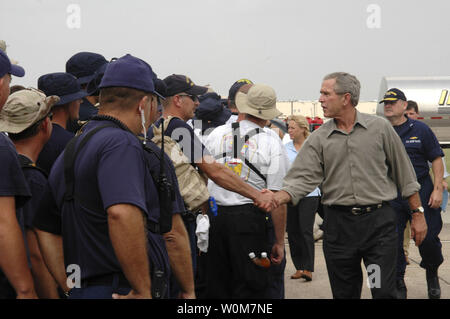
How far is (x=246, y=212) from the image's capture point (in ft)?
16.3

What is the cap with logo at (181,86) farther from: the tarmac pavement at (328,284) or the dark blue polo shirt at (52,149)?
the tarmac pavement at (328,284)

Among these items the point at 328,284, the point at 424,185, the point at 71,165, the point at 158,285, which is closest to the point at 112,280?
the point at 158,285

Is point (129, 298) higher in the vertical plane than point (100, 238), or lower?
lower

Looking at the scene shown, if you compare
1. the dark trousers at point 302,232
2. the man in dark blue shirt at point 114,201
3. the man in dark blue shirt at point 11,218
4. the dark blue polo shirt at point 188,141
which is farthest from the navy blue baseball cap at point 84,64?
the dark trousers at point 302,232

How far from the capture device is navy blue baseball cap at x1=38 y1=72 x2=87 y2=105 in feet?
13.8

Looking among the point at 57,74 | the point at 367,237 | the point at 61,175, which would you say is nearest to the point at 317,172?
the point at 367,237

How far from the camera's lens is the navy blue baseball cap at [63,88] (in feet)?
13.8

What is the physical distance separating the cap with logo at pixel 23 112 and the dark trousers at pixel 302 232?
5.02 m

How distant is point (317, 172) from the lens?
491cm

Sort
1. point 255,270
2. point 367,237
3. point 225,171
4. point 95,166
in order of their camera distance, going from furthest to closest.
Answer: point 255,270, point 367,237, point 225,171, point 95,166
